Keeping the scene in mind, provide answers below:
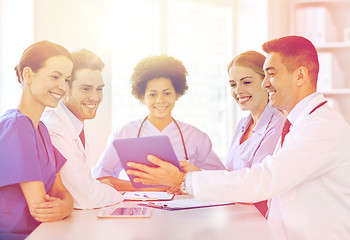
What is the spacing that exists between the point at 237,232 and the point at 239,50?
10.3 feet

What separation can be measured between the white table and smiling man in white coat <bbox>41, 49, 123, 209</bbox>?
9cm

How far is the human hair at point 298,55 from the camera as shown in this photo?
182 centimetres

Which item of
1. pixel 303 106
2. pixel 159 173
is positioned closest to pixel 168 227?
pixel 159 173

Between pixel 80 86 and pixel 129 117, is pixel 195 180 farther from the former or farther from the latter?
pixel 129 117

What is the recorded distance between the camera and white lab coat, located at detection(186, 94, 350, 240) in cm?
156

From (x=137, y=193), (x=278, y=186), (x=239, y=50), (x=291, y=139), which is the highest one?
(x=239, y=50)

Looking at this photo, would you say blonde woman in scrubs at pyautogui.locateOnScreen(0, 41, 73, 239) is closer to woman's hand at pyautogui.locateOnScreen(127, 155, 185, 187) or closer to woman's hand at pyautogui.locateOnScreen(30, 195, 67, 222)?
woman's hand at pyautogui.locateOnScreen(30, 195, 67, 222)

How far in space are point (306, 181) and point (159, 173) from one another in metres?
0.54

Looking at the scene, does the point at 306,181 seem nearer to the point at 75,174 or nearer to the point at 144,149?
the point at 144,149

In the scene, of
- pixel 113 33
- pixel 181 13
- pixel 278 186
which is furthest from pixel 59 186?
pixel 181 13

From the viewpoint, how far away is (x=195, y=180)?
1.66 meters

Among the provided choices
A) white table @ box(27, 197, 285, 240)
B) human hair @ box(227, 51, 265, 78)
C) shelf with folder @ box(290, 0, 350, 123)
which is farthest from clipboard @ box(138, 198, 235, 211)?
shelf with folder @ box(290, 0, 350, 123)

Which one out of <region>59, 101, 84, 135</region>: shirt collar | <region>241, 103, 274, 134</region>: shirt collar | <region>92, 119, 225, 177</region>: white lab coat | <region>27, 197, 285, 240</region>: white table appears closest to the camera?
<region>27, 197, 285, 240</region>: white table

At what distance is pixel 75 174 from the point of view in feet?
6.13
